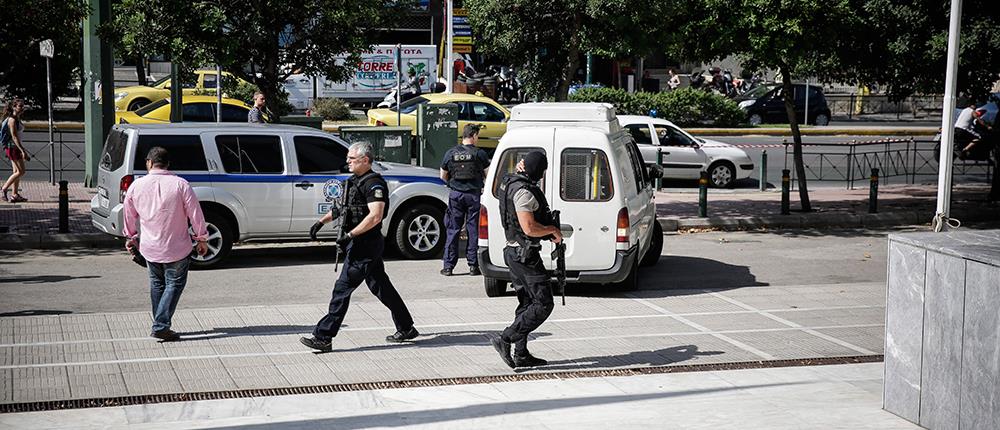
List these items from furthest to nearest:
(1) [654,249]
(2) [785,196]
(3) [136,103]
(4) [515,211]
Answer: (3) [136,103]
(2) [785,196]
(1) [654,249]
(4) [515,211]

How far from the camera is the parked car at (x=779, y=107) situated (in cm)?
3966

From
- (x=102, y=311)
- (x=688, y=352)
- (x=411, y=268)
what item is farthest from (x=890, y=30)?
(x=102, y=311)

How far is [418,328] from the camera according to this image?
419 inches

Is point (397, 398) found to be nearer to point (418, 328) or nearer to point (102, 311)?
point (418, 328)

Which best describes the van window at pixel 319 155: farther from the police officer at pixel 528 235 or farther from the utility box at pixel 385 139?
the police officer at pixel 528 235

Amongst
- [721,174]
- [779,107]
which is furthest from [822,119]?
[721,174]

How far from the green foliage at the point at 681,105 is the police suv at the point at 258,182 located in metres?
19.4

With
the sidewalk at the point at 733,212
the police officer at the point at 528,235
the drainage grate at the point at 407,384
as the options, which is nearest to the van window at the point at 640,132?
the sidewalk at the point at 733,212

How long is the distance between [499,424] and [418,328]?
3.13m

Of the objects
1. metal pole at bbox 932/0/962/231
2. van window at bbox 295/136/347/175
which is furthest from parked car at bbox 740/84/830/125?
van window at bbox 295/136/347/175

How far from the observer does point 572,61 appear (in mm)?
17875

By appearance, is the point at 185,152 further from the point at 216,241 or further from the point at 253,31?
the point at 253,31

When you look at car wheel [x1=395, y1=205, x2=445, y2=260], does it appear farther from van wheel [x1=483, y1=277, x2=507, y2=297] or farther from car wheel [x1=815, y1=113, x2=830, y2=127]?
car wheel [x1=815, y1=113, x2=830, y2=127]

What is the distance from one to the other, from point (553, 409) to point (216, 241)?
718cm
